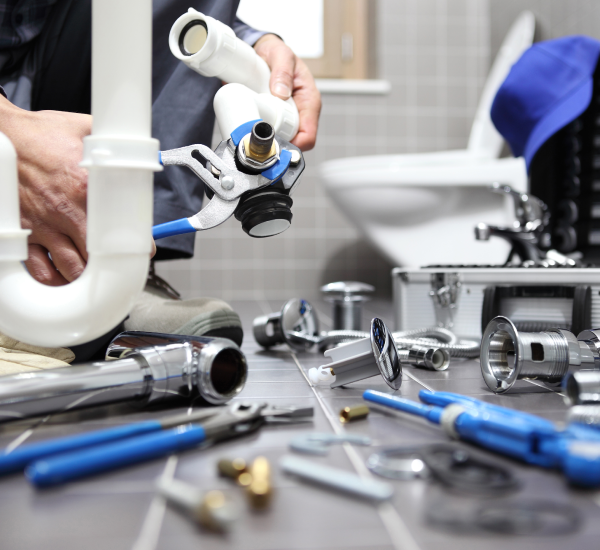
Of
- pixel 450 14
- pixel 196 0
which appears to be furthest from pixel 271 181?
pixel 450 14

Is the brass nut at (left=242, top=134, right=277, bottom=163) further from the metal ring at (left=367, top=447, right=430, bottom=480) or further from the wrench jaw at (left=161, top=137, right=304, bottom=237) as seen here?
the metal ring at (left=367, top=447, right=430, bottom=480)

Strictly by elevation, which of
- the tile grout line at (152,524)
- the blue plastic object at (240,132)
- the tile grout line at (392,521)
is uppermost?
the blue plastic object at (240,132)

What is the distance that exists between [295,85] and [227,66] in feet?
0.50

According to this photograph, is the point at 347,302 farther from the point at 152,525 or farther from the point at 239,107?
the point at 152,525

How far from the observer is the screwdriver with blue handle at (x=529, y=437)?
335mm

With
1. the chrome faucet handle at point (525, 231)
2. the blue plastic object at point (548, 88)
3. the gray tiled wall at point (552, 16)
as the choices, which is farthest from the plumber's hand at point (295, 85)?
the gray tiled wall at point (552, 16)

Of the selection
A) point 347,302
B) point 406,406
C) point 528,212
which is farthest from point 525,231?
point 406,406

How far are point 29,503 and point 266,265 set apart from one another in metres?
2.01

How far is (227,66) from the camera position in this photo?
0.65 m

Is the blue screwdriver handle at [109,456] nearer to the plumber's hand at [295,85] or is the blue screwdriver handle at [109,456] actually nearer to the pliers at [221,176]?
the pliers at [221,176]

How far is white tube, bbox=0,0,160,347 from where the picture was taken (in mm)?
389

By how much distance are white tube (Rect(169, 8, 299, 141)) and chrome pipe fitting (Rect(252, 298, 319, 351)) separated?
0.28 m

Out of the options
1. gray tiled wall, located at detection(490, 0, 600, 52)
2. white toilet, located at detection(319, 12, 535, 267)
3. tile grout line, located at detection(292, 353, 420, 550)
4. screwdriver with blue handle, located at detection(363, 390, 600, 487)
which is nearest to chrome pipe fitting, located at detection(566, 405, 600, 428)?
screwdriver with blue handle, located at detection(363, 390, 600, 487)

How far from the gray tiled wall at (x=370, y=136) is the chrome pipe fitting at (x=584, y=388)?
1.84 m
